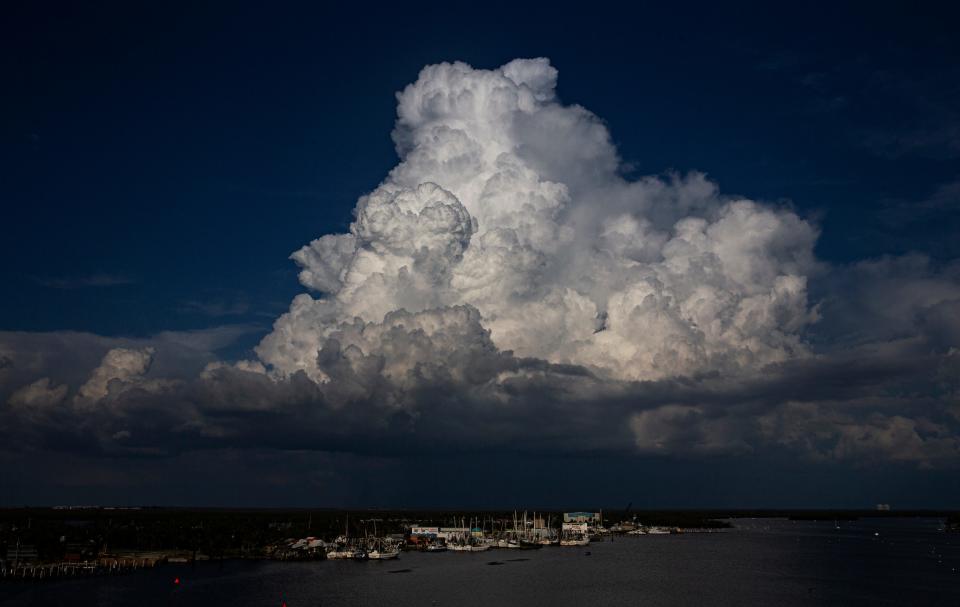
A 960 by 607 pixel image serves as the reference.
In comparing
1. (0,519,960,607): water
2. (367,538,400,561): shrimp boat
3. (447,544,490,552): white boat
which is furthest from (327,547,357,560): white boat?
(447,544,490,552): white boat

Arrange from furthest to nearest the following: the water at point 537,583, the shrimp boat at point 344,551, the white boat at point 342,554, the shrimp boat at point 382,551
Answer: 1. the white boat at point 342,554
2. the shrimp boat at point 344,551
3. the shrimp boat at point 382,551
4. the water at point 537,583

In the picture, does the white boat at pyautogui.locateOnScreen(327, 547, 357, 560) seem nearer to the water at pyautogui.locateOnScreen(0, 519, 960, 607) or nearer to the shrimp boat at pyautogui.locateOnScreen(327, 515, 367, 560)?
the shrimp boat at pyautogui.locateOnScreen(327, 515, 367, 560)

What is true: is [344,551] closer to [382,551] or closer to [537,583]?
[382,551]

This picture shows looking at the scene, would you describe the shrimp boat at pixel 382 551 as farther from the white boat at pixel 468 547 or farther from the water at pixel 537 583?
the white boat at pixel 468 547

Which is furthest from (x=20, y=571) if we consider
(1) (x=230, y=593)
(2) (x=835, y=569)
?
(2) (x=835, y=569)

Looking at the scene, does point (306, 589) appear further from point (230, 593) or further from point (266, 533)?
point (266, 533)

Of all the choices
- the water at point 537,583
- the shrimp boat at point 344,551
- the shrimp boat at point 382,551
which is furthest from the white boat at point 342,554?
the water at point 537,583

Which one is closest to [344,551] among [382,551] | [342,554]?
[342,554]

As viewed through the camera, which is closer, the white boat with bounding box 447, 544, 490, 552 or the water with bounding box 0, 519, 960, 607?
the water with bounding box 0, 519, 960, 607

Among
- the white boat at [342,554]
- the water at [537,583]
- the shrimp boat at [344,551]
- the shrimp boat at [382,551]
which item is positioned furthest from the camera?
the white boat at [342,554]
